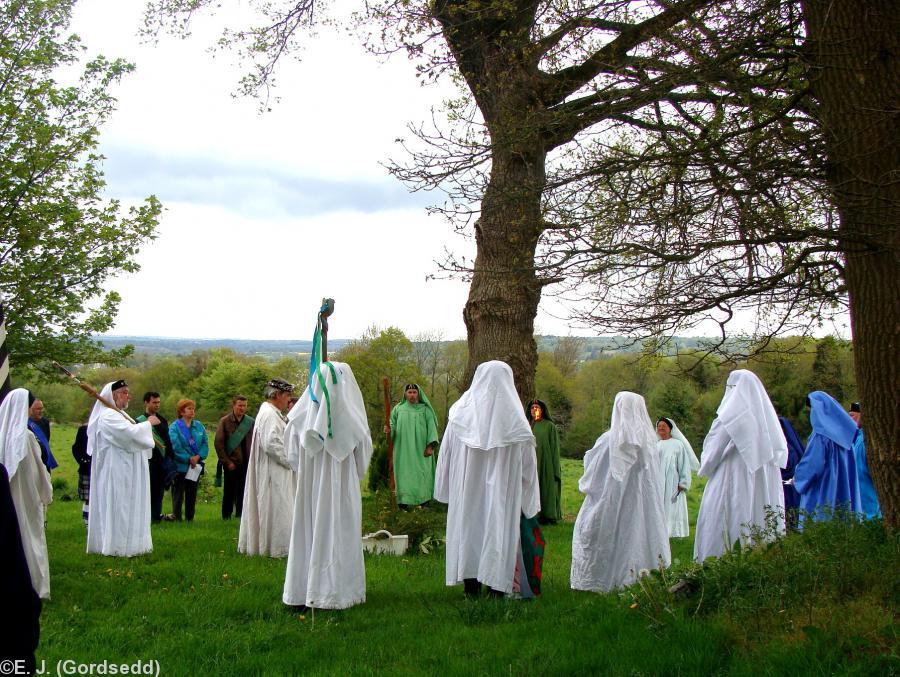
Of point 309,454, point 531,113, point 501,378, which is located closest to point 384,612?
point 309,454

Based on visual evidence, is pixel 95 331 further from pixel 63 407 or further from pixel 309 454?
pixel 63 407

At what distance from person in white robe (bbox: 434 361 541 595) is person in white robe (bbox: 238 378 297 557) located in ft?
11.7

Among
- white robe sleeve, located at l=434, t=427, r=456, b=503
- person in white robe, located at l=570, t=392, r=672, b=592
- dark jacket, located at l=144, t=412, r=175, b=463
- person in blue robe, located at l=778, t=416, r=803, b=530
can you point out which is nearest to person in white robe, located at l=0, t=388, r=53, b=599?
white robe sleeve, located at l=434, t=427, r=456, b=503

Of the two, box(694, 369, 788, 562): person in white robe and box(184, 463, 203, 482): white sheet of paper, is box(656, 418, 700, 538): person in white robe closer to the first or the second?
box(694, 369, 788, 562): person in white robe

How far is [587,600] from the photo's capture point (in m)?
7.73

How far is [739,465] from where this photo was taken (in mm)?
9336

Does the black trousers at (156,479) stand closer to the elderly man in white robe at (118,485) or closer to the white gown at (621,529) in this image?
the elderly man in white robe at (118,485)

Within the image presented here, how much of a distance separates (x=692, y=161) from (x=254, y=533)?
293 inches

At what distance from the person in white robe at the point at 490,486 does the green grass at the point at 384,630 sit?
1.18 feet

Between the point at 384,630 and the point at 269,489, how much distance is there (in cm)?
473

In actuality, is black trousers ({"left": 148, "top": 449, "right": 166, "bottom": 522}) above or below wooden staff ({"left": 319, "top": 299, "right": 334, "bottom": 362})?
below

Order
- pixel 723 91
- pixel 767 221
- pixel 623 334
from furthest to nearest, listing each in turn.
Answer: pixel 623 334, pixel 723 91, pixel 767 221

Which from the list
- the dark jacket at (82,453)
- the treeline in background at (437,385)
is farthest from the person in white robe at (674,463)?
the treeline in background at (437,385)

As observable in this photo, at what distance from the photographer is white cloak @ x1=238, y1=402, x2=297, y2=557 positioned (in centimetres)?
1109
